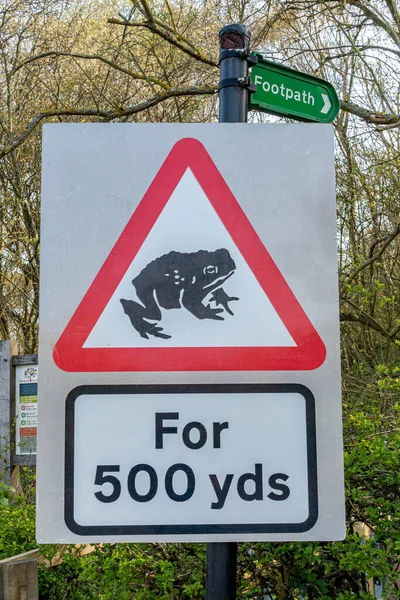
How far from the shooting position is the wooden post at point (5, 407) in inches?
234

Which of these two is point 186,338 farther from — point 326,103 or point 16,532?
point 16,532

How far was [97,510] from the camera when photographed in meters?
1.33

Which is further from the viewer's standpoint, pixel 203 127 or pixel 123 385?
pixel 203 127

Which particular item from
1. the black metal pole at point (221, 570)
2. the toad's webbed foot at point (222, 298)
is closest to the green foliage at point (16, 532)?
the black metal pole at point (221, 570)

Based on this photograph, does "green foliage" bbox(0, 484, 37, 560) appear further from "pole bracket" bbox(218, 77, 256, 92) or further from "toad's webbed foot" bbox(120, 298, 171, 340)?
"pole bracket" bbox(218, 77, 256, 92)

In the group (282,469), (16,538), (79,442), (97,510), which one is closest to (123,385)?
(79,442)

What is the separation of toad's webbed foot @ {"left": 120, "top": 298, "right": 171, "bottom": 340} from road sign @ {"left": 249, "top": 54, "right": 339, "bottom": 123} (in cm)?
75

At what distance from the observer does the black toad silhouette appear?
137 centimetres

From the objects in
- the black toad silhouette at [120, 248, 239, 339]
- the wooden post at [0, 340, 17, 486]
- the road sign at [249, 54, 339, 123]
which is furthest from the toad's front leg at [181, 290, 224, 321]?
the wooden post at [0, 340, 17, 486]

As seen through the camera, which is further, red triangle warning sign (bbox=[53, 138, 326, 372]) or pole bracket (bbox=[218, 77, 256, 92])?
pole bracket (bbox=[218, 77, 256, 92])

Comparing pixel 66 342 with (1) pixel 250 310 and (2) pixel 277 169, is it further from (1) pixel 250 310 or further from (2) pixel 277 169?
(2) pixel 277 169

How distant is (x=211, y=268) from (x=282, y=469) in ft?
1.34

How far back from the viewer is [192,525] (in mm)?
1314

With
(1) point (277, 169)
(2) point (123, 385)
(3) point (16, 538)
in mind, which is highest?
(1) point (277, 169)
